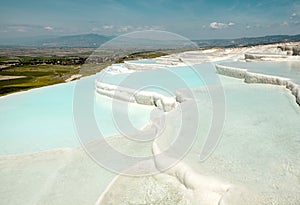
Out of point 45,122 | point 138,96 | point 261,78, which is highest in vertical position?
point 261,78

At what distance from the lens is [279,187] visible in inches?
128

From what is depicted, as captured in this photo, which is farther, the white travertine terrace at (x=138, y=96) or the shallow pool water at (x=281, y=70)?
the shallow pool water at (x=281, y=70)

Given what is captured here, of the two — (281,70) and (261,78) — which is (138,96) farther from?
(281,70)

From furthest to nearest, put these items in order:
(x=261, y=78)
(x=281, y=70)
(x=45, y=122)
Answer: (x=281, y=70)
(x=261, y=78)
(x=45, y=122)

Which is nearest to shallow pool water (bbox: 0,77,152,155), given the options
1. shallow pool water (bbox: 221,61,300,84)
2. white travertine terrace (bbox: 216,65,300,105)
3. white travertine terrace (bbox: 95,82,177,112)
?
white travertine terrace (bbox: 95,82,177,112)

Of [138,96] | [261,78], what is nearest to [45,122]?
[138,96]

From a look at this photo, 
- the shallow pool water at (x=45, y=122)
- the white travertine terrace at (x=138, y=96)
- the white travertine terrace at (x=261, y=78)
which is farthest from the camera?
the white travertine terrace at (x=138, y=96)

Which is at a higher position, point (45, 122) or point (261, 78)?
point (261, 78)

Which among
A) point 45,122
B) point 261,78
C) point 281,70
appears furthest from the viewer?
point 281,70

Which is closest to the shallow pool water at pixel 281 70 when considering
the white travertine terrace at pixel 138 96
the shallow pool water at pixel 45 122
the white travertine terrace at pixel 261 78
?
the white travertine terrace at pixel 261 78

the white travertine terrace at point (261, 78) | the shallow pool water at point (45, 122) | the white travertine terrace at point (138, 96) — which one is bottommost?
the shallow pool water at point (45, 122)

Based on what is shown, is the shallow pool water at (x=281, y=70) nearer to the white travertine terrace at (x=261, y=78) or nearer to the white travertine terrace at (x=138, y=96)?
the white travertine terrace at (x=261, y=78)

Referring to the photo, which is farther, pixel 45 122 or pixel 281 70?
pixel 281 70

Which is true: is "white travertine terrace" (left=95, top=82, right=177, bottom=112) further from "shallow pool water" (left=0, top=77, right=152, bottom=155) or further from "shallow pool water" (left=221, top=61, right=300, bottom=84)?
"shallow pool water" (left=221, top=61, right=300, bottom=84)
